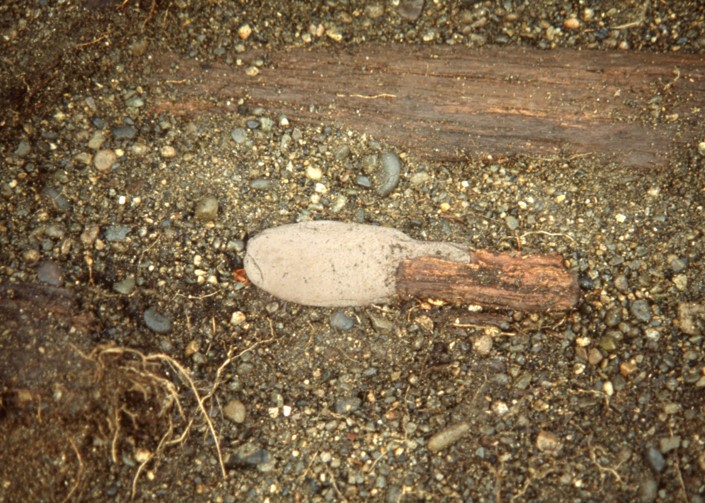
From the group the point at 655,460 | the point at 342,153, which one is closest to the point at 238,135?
the point at 342,153

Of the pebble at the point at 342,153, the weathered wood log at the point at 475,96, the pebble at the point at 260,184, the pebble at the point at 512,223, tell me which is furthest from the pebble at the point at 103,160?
the pebble at the point at 512,223

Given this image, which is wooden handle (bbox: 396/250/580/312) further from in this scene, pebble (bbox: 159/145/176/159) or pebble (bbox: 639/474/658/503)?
pebble (bbox: 159/145/176/159)

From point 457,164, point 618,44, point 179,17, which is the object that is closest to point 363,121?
point 457,164

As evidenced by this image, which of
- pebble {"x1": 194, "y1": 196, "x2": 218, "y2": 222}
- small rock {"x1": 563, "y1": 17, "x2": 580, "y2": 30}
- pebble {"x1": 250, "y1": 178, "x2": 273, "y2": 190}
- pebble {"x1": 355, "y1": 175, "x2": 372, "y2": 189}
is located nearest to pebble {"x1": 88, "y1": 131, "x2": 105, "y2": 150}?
pebble {"x1": 194, "y1": 196, "x2": 218, "y2": 222}

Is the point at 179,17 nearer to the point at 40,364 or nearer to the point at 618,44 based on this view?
the point at 40,364

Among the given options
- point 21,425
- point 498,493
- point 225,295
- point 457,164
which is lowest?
point 498,493

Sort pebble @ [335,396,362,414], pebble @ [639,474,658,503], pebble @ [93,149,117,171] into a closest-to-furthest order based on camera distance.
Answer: pebble @ [639,474,658,503]
pebble @ [335,396,362,414]
pebble @ [93,149,117,171]

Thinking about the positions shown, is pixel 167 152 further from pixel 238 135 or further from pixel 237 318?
pixel 237 318
